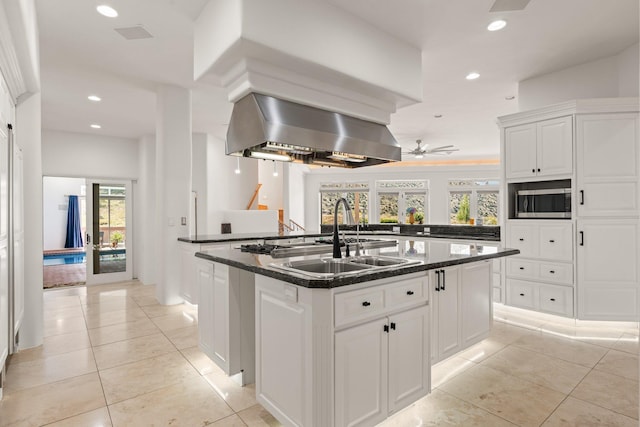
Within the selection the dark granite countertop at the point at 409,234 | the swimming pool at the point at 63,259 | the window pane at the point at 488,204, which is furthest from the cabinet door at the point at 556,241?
the swimming pool at the point at 63,259

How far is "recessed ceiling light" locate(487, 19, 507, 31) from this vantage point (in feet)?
10.4

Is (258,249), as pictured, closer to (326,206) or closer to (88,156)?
(88,156)

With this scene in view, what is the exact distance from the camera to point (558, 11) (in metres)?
3.05

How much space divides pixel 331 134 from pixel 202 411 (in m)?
2.23

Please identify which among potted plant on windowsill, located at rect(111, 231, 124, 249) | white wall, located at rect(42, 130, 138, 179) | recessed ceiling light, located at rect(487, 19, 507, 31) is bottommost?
potted plant on windowsill, located at rect(111, 231, 124, 249)

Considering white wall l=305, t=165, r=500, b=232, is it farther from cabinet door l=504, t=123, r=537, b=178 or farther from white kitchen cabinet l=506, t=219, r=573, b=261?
white kitchen cabinet l=506, t=219, r=573, b=261

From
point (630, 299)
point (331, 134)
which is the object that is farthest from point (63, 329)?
point (630, 299)

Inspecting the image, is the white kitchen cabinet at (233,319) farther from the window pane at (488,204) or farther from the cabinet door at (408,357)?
the window pane at (488,204)

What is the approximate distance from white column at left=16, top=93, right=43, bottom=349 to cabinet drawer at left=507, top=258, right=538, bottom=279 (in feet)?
17.0

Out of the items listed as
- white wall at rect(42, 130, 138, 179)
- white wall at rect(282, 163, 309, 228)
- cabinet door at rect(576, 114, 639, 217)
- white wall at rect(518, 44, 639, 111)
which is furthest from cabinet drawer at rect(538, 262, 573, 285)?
white wall at rect(282, 163, 309, 228)

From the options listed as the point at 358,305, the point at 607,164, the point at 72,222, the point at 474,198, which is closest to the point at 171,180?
the point at 358,305

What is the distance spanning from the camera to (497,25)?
3246 millimetres

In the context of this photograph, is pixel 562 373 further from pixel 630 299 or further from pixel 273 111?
pixel 273 111

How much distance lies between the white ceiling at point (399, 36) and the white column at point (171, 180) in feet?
0.96
